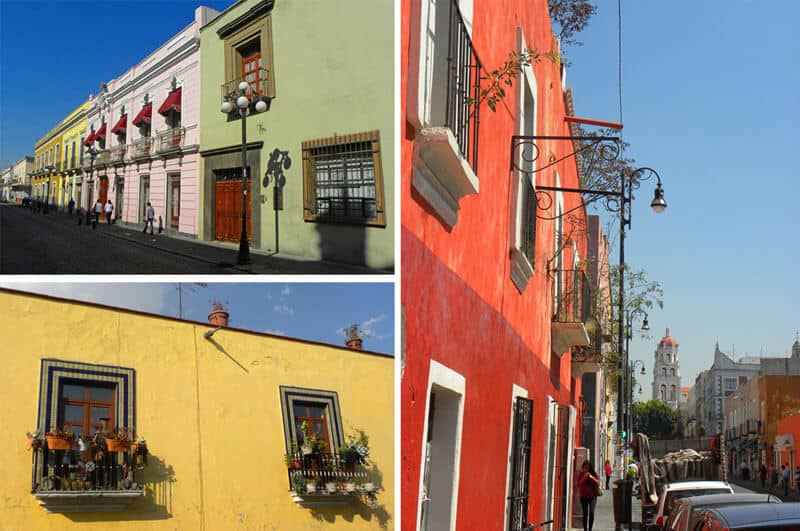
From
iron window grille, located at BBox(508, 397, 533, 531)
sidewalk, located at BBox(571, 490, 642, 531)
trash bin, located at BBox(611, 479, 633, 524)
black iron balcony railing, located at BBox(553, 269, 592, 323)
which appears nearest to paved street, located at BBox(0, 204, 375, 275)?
iron window grille, located at BBox(508, 397, 533, 531)

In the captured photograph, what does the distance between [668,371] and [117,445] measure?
6543 inches

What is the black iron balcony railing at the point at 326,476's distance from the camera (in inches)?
165

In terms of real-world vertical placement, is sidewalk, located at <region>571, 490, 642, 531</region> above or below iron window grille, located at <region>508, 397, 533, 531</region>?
below

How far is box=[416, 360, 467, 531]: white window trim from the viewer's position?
185 inches

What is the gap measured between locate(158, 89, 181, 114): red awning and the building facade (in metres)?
1.31

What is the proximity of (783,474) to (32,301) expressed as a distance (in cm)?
4885

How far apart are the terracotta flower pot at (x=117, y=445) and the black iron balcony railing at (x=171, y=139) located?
151 centimetres

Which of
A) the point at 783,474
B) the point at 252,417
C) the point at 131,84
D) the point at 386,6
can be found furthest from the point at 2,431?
the point at 783,474

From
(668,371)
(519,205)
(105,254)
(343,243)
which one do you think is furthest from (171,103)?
(668,371)

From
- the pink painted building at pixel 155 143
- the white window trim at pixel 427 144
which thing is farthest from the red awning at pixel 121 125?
the white window trim at pixel 427 144

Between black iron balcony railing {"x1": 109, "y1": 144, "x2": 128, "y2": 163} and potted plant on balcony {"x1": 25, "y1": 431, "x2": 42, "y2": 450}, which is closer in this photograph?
potted plant on balcony {"x1": 25, "y1": 431, "x2": 42, "y2": 450}

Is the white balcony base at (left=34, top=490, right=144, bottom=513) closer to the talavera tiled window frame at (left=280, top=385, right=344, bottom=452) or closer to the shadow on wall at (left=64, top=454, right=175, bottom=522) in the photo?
the shadow on wall at (left=64, top=454, right=175, bottom=522)

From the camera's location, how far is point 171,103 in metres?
4.90

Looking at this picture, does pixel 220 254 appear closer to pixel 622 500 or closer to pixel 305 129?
pixel 305 129
